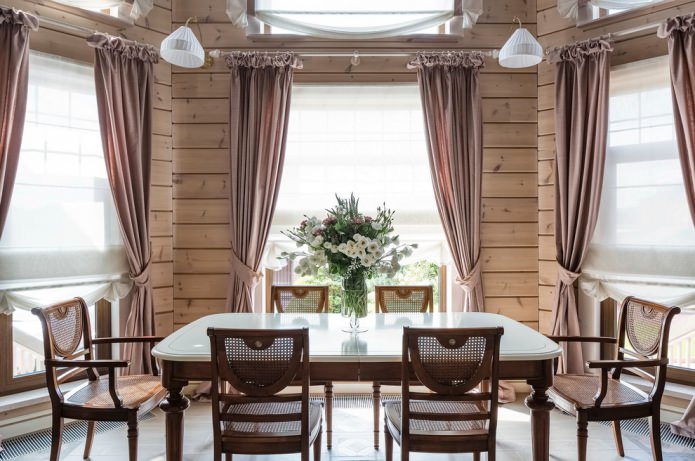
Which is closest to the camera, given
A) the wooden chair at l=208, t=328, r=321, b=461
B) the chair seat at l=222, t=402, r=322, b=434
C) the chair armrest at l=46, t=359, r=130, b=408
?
the wooden chair at l=208, t=328, r=321, b=461

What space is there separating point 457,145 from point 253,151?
4.85 feet

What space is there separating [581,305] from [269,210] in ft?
7.64

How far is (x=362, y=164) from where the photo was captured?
3596 millimetres

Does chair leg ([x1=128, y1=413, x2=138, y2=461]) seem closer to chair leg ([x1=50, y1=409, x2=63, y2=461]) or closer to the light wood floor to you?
chair leg ([x1=50, y1=409, x2=63, y2=461])

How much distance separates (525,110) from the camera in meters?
3.54

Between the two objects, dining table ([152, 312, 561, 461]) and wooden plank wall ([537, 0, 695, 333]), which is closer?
dining table ([152, 312, 561, 461])

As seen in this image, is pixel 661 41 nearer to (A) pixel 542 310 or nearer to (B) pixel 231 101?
(A) pixel 542 310

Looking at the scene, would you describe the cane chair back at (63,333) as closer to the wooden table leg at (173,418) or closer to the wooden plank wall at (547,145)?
the wooden table leg at (173,418)

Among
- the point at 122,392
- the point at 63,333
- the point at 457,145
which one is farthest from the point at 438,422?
the point at 457,145

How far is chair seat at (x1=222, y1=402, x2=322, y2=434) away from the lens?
6.14ft

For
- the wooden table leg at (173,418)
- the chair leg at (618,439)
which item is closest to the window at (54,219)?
the wooden table leg at (173,418)

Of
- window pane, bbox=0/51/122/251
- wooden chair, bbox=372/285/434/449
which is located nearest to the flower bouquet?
wooden chair, bbox=372/285/434/449

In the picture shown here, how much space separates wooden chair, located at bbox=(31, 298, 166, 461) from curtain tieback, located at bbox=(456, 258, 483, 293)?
2090 mm

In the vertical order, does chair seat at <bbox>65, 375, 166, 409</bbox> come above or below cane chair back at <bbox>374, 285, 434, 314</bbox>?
below
